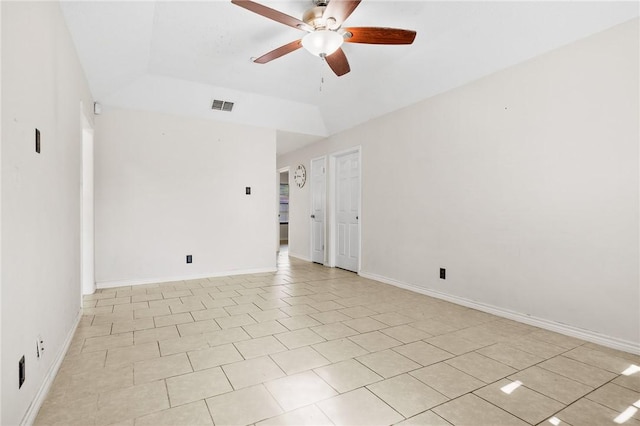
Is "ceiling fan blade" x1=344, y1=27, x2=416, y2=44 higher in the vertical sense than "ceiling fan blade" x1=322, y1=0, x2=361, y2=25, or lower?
lower

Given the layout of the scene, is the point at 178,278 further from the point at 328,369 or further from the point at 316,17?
the point at 316,17

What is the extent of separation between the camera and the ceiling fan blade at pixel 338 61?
274cm

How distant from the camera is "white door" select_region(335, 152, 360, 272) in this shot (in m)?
5.30

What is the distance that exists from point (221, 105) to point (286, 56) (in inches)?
60.4

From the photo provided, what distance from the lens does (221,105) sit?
470 cm

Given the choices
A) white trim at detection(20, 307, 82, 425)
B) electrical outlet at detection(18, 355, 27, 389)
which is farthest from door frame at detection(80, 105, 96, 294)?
electrical outlet at detection(18, 355, 27, 389)

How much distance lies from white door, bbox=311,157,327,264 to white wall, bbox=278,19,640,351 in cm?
194

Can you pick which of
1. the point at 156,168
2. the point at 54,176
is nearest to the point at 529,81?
the point at 54,176

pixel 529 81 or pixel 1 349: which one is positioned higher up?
pixel 529 81

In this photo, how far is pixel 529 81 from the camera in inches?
116

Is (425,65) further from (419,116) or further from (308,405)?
(308,405)

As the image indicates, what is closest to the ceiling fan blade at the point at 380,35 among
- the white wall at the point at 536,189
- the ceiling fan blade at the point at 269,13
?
the ceiling fan blade at the point at 269,13

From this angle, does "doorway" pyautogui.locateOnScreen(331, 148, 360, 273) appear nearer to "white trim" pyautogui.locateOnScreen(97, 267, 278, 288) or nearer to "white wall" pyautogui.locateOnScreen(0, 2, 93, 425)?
"white trim" pyautogui.locateOnScreen(97, 267, 278, 288)

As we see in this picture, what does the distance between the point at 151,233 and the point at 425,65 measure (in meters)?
4.06
